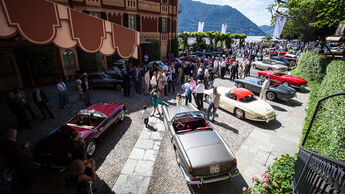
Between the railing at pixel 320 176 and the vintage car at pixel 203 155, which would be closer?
the railing at pixel 320 176

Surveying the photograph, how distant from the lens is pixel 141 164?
555cm

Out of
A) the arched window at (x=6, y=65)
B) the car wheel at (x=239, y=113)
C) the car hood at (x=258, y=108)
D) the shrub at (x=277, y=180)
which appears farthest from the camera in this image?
the arched window at (x=6, y=65)

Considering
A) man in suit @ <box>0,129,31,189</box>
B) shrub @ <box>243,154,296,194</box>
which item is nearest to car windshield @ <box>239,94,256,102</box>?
shrub @ <box>243,154,296,194</box>

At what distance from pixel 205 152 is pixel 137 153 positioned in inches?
106

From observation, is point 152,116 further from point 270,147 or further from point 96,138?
point 270,147

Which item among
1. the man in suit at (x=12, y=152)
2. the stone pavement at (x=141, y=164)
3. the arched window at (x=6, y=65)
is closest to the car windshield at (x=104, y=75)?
the arched window at (x=6, y=65)

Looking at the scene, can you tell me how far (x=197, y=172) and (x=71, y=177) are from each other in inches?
116

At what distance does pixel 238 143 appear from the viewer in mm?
6727

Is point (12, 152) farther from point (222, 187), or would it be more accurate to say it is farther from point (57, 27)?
point (222, 187)

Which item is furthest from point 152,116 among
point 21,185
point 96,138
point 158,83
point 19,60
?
point 19,60

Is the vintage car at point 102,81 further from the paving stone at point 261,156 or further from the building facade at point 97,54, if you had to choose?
the paving stone at point 261,156

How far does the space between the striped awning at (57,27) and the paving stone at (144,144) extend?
12.1 ft

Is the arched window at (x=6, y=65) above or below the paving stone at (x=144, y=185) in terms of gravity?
above

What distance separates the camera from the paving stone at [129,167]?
5.21m
